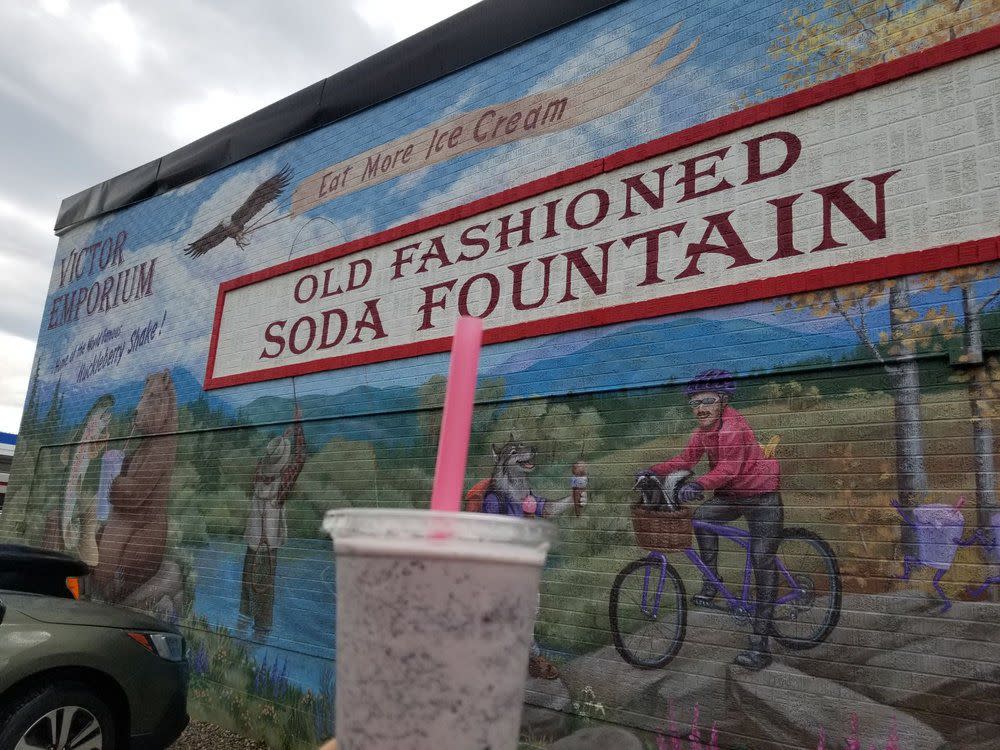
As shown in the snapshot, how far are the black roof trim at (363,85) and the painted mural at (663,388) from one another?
19cm

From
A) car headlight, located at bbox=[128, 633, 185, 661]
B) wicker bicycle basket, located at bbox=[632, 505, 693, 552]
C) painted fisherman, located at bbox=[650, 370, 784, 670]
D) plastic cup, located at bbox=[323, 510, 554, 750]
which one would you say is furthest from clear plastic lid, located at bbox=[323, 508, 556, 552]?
car headlight, located at bbox=[128, 633, 185, 661]

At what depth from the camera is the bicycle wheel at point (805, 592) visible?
4430mm

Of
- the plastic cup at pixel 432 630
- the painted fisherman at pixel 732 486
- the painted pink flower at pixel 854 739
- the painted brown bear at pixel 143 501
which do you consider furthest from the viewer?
the painted brown bear at pixel 143 501

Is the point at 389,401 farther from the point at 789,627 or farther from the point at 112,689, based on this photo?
the point at 789,627

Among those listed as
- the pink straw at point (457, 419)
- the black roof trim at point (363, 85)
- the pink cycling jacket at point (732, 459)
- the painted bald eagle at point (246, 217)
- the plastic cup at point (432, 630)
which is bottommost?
the plastic cup at point (432, 630)

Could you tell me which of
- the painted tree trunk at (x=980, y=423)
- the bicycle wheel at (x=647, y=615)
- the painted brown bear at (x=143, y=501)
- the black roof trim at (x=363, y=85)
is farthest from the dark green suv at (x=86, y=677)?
the black roof trim at (x=363, y=85)

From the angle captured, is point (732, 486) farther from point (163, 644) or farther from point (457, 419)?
point (457, 419)

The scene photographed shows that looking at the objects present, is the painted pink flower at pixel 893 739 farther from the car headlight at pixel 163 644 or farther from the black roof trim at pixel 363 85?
the black roof trim at pixel 363 85

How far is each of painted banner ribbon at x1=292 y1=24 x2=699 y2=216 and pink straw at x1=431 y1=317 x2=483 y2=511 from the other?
5665 mm

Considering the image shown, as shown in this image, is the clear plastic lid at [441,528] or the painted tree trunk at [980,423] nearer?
the clear plastic lid at [441,528]

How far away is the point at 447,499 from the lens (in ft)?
3.40

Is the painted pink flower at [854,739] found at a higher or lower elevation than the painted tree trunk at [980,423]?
lower

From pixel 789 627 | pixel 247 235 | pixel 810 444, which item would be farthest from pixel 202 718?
pixel 810 444

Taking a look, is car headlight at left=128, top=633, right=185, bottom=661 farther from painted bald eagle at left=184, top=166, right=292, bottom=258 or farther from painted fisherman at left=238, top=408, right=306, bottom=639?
painted bald eagle at left=184, top=166, right=292, bottom=258
